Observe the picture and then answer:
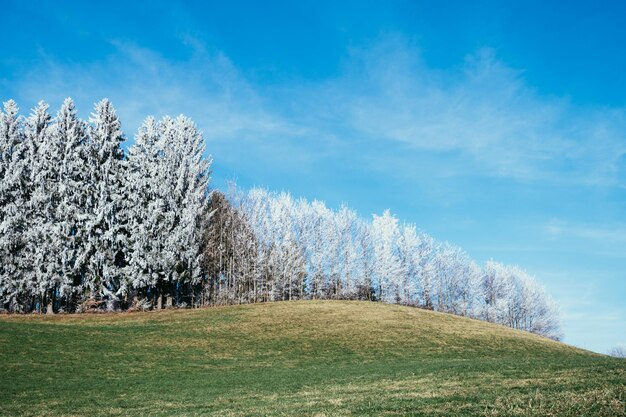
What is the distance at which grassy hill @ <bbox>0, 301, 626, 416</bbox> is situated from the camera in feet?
42.8

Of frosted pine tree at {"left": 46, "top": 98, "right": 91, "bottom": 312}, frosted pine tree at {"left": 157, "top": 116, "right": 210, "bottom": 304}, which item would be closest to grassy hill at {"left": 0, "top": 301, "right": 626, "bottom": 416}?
frosted pine tree at {"left": 46, "top": 98, "right": 91, "bottom": 312}

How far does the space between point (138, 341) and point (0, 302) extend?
22.7 m

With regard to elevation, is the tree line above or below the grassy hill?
above

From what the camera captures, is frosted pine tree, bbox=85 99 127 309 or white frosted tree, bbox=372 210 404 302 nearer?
frosted pine tree, bbox=85 99 127 309

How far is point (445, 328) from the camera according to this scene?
45.2 metres

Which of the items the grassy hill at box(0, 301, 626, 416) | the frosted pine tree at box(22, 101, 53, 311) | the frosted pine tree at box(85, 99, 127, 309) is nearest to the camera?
the grassy hill at box(0, 301, 626, 416)

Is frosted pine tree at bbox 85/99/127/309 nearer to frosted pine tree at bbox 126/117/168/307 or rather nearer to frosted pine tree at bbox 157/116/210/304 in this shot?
frosted pine tree at bbox 126/117/168/307

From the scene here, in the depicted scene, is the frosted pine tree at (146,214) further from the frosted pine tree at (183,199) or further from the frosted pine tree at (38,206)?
the frosted pine tree at (38,206)

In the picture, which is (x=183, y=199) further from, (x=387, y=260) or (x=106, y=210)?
(x=387, y=260)

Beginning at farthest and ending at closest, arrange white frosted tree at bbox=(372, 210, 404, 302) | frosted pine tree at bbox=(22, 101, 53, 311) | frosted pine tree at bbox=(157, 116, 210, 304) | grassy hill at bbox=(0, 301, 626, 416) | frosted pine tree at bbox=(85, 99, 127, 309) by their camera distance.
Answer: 1. white frosted tree at bbox=(372, 210, 404, 302)
2. frosted pine tree at bbox=(157, 116, 210, 304)
3. frosted pine tree at bbox=(85, 99, 127, 309)
4. frosted pine tree at bbox=(22, 101, 53, 311)
5. grassy hill at bbox=(0, 301, 626, 416)

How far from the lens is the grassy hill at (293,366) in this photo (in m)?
13.0

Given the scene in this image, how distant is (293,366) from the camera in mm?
29984

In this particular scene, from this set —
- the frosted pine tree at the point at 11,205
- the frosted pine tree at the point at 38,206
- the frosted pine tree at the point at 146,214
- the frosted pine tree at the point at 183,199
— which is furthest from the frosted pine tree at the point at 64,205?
the frosted pine tree at the point at 183,199

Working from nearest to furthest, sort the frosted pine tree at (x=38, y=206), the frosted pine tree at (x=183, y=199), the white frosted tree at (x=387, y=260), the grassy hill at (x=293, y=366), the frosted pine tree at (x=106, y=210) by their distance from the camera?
1. the grassy hill at (x=293, y=366)
2. the frosted pine tree at (x=38, y=206)
3. the frosted pine tree at (x=106, y=210)
4. the frosted pine tree at (x=183, y=199)
5. the white frosted tree at (x=387, y=260)
